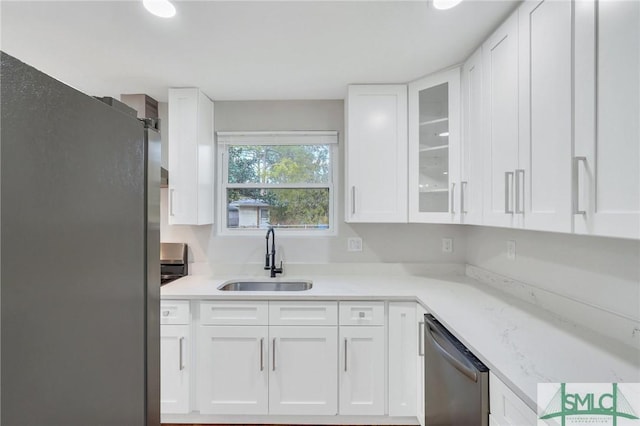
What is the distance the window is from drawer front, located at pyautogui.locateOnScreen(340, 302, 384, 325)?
80 cm

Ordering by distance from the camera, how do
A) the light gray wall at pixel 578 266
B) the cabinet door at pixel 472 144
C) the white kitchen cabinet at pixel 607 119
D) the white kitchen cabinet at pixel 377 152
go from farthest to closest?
the white kitchen cabinet at pixel 377 152
the cabinet door at pixel 472 144
the light gray wall at pixel 578 266
the white kitchen cabinet at pixel 607 119

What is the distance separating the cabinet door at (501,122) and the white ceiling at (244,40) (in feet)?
0.39

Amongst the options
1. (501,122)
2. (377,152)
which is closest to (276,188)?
(377,152)

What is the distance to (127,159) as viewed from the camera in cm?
60

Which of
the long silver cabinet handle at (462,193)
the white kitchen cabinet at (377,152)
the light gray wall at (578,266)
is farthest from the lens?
the white kitchen cabinet at (377,152)

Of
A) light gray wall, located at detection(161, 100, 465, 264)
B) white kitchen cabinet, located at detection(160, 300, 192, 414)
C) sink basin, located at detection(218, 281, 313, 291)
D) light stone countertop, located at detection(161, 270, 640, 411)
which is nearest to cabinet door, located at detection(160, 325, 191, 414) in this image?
white kitchen cabinet, located at detection(160, 300, 192, 414)

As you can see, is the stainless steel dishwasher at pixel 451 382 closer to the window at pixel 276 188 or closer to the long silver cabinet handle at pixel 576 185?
the long silver cabinet handle at pixel 576 185

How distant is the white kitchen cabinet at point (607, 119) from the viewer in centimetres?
84

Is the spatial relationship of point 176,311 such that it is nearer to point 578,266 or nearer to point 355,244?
point 355,244

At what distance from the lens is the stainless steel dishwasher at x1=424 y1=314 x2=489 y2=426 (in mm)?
1125

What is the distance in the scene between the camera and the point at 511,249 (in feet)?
6.33

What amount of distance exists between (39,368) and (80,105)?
0.37m

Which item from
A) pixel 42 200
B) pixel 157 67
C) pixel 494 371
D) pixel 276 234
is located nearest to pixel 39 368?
pixel 42 200

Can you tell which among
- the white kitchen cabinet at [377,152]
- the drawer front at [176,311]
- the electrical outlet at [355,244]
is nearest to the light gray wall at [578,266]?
the white kitchen cabinet at [377,152]
